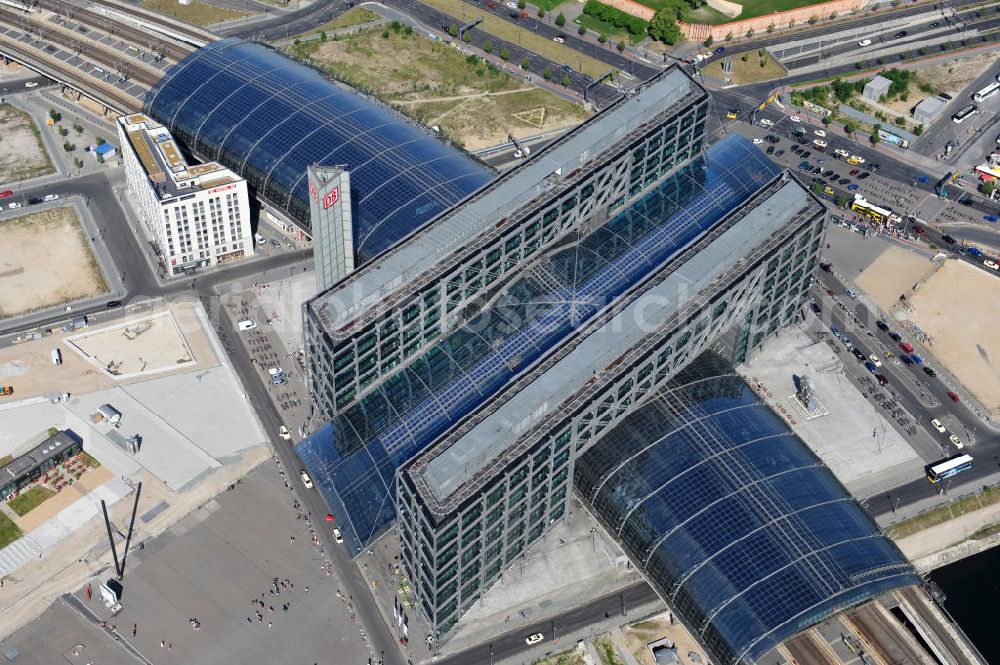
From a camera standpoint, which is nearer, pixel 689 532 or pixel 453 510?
pixel 453 510

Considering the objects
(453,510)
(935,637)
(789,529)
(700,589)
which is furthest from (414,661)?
(935,637)

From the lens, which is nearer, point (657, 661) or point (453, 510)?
point (453, 510)

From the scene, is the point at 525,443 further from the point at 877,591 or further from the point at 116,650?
the point at 116,650

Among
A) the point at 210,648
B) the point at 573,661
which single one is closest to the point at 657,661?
Result: the point at 573,661

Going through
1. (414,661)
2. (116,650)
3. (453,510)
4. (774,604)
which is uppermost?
(116,650)

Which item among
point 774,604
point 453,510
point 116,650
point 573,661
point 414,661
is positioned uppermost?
point 116,650

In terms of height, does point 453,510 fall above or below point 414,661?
above

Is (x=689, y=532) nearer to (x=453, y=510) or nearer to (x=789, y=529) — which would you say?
(x=789, y=529)

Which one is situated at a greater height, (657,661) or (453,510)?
(453,510)

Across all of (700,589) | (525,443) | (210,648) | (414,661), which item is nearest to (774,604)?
(700,589)
